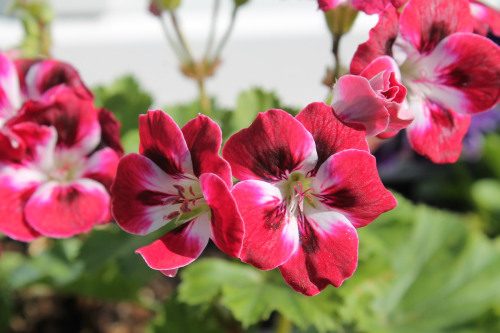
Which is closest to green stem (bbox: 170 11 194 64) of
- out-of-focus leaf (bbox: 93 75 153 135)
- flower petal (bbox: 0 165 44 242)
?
out-of-focus leaf (bbox: 93 75 153 135)

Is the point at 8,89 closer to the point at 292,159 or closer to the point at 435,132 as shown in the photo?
the point at 292,159

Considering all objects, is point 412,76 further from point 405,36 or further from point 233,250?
point 233,250

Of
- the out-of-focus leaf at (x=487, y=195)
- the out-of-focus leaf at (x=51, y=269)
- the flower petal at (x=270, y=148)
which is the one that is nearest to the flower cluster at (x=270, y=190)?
the flower petal at (x=270, y=148)

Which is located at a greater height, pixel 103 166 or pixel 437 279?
pixel 103 166

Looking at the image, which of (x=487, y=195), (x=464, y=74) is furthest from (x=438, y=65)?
(x=487, y=195)

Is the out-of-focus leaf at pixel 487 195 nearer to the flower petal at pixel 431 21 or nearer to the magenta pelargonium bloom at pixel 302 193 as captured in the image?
the flower petal at pixel 431 21

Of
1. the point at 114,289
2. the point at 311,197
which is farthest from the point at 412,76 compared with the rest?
the point at 114,289
